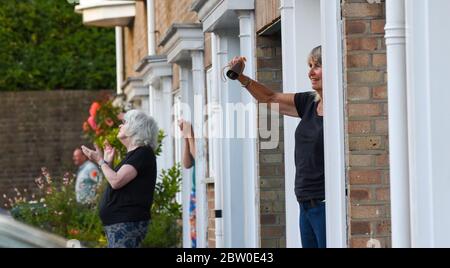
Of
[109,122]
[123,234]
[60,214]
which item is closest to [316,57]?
[123,234]

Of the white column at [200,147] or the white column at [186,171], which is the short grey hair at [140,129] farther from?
the white column at [186,171]

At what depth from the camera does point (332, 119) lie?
7.62 meters

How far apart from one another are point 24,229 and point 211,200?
7996mm

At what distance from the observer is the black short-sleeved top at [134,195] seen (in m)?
10.4

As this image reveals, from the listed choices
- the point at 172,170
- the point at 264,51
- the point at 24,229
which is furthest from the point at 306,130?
the point at 172,170

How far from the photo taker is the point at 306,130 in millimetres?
8078

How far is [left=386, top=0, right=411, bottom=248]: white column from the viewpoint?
6.69 meters

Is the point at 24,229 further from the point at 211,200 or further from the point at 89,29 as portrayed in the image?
the point at 89,29

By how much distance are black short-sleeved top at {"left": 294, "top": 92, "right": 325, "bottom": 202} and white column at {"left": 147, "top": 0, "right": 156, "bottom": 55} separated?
429 inches

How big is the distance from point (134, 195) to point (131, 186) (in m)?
0.07

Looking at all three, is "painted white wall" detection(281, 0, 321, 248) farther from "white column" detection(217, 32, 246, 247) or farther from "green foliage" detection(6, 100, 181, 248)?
"green foliage" detection(6, 100, 181, 248)

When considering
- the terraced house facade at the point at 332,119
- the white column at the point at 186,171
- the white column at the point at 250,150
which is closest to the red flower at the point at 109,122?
the terraced house facade at the point at 332,119

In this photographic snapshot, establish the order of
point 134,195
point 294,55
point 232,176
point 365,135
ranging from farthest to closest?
point 232,176
point 134,195
point 294,55
point 365,135

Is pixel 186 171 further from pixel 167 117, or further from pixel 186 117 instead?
pixel 167 117
